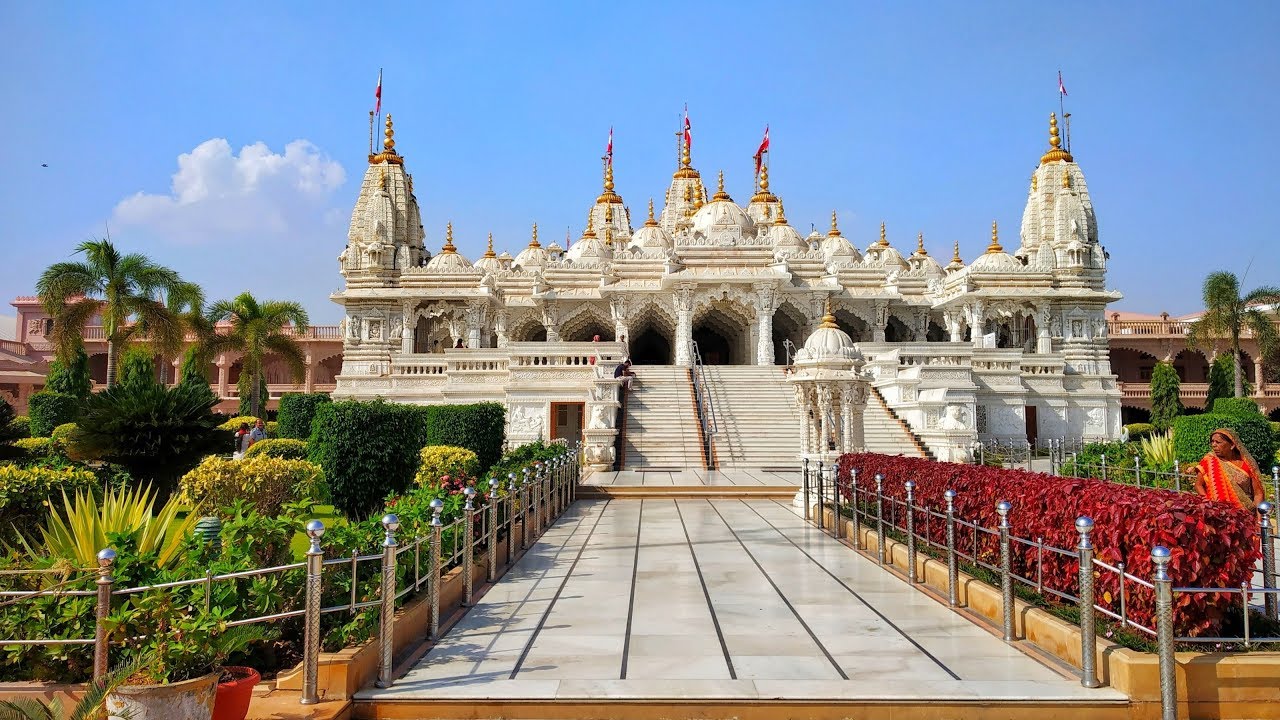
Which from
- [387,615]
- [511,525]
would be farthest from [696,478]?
[387,615]

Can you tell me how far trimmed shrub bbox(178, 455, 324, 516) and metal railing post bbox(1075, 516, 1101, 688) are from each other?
9.18 meters

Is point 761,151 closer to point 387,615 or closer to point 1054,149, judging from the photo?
point 1054,149

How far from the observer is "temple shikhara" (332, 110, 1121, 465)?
80.4 feet

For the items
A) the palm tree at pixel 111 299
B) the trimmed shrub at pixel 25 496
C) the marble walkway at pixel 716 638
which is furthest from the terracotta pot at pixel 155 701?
the palm tree at pixel 111 299

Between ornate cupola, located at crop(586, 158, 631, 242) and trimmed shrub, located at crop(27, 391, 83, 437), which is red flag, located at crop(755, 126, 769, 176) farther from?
trimmed shrub, located at crop(27, 391, 83, 437)

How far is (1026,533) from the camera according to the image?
21.7 ft

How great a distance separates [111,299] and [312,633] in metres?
25.3

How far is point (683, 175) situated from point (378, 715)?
5011cm

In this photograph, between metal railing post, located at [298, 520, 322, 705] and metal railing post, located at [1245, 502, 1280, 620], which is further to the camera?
metal railing post, located at [1245, 502, 1280, 620]

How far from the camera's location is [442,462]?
1390 cm

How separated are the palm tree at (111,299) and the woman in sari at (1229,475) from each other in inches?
1060

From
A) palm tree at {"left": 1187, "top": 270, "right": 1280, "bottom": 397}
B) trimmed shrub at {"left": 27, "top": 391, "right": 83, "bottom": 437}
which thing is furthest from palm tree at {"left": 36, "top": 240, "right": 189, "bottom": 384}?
palm tree at {"left": 1187, "top": 270, "right": 1280, "bottom": 397}

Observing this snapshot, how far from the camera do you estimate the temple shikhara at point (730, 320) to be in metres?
24.5

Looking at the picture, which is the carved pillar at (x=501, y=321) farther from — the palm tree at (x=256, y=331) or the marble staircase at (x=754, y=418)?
the marble staircase at (x=754, y=418)
